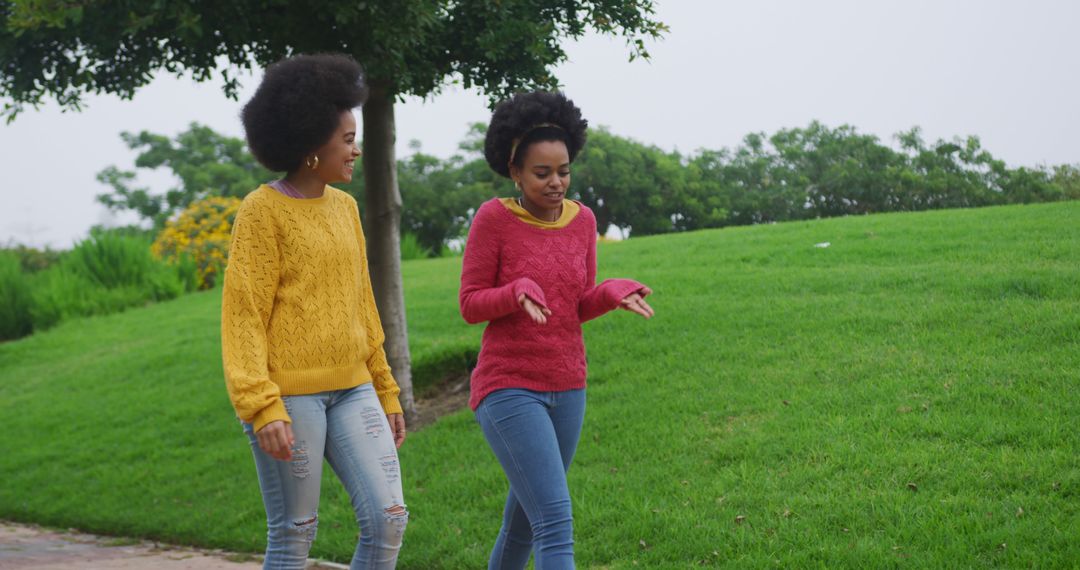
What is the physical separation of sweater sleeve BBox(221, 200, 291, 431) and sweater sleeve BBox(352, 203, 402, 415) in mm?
432

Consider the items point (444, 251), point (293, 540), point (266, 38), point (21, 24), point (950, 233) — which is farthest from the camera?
point (444, 251)

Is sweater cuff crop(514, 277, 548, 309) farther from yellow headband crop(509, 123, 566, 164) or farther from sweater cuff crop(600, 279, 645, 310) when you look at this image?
yellow headband crop(509, 123, 566, 164)

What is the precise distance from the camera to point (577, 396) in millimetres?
4121

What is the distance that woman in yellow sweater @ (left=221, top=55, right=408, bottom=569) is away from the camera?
11.6 ft

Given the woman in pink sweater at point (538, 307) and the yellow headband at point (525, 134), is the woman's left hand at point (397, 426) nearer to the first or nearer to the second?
the woman in pink sweater at point (538, 307)

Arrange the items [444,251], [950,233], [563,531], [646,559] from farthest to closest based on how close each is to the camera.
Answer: [444,251] → [950,233] → [646,559] → [563,531]

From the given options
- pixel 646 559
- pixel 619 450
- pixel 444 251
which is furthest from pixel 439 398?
pixel 444 251

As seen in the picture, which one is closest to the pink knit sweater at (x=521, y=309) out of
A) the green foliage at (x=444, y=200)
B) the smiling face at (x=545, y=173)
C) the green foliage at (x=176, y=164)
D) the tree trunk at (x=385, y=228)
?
the smiling face at (x=545, y=173)

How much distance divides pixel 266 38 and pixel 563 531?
5.36 m

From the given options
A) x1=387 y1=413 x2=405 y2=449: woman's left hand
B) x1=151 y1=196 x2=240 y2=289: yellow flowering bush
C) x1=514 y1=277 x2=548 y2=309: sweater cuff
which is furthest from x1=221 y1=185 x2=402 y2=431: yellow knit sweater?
x1=151 y1=196 x2=240 y2=289: yellow flowering bush

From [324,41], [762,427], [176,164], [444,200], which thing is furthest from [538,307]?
[176,164]

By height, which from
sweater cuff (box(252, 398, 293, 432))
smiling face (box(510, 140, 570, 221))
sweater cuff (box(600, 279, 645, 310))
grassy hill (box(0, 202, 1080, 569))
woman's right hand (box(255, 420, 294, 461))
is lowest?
grassy hill (box(0, 202, 1080, 569))

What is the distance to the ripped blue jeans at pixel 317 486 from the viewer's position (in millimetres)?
3600

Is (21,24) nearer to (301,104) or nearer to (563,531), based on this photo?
(301,104)
